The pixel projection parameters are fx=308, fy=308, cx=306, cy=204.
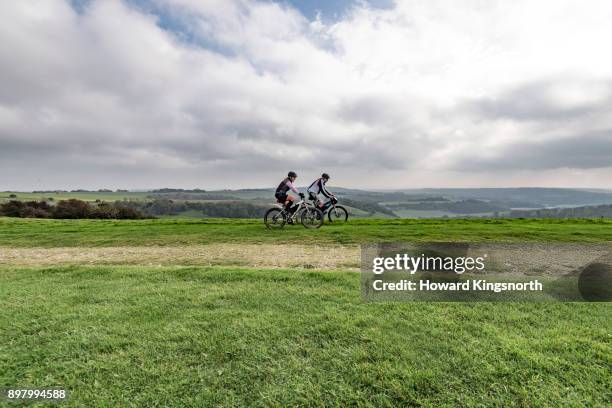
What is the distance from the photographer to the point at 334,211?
20.0 metres

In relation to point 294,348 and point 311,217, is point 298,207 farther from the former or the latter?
point 294,348

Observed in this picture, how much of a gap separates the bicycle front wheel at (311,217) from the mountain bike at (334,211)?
119 cm

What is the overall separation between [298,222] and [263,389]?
50.1ft

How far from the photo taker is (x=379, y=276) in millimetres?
6445

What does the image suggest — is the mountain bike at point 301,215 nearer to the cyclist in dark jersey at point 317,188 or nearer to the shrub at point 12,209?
the cyclist in dark jersey at point 317,188

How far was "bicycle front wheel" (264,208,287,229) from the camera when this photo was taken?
1762 centimetres

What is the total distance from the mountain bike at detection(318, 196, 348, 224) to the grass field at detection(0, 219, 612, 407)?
12922 mm

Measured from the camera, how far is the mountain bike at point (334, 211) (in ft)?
61.8

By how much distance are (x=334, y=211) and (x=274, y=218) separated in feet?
14.2

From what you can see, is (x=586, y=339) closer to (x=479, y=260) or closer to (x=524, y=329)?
(x=524, y=329)

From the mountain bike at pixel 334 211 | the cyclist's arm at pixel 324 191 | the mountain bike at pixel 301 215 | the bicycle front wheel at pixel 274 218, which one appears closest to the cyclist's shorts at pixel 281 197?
the mountain bike at pixel 301 215

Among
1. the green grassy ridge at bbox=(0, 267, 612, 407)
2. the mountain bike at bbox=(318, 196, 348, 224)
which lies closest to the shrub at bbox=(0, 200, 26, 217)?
the mountain bike at bbox=(318, 196, 348, 224)

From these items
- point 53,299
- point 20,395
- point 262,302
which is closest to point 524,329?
point 262,302

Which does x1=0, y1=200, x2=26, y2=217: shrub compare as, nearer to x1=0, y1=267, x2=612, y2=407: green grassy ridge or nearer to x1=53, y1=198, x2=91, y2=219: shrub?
x1=53, y1=198, x2=91, y2=219: shrub
